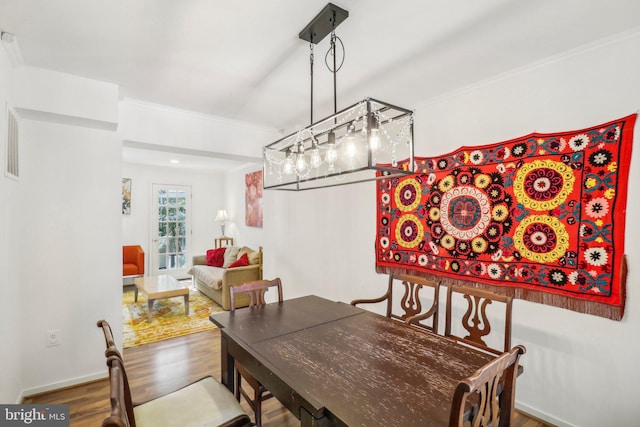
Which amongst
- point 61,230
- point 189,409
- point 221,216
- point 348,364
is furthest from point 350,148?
point 221,216

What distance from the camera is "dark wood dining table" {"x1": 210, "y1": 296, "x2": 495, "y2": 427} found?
1080 millimetres

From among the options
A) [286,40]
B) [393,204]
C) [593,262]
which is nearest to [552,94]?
[593,262]

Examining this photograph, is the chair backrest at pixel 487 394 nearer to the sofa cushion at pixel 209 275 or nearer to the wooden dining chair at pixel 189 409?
the wooden dining chair at pixel 189 409

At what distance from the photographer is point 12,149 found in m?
2.09

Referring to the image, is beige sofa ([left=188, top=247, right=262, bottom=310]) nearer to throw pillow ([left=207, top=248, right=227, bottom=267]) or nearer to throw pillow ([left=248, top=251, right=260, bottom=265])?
throw pillow ([left=248, top=251, right=260, bottom=265])

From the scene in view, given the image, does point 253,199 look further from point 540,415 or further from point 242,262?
point 540,415

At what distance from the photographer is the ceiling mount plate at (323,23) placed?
157 cm

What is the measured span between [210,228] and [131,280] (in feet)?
6.11

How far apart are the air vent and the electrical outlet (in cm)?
122

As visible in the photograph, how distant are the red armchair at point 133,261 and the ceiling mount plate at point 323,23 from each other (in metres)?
5.25

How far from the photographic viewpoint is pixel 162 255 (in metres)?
6.33

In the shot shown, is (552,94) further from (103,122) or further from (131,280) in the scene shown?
(131,280)

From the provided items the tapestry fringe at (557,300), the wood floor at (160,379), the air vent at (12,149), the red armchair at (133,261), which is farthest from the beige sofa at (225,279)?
the tapestry fringe at (557,300)

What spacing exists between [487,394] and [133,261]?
20.3ft
